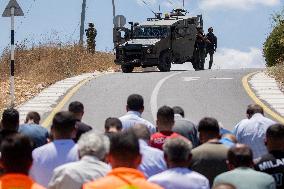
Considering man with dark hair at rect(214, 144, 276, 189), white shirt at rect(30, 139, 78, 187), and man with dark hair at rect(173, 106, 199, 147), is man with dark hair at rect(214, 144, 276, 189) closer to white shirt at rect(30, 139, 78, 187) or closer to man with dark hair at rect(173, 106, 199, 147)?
white shirt at rect(30, 139, 78, 187)

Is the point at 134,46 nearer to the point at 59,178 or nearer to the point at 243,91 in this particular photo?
the point at 243,91

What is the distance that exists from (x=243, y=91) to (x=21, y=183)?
1771 centimetres

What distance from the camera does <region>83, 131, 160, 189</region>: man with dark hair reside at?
5.47 meters

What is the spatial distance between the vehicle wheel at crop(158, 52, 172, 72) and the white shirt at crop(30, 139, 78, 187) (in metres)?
25.7

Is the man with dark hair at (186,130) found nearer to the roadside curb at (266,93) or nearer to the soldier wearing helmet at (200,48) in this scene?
the roadside curb at (266,93)

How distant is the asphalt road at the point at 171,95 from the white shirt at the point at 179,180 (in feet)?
33.3

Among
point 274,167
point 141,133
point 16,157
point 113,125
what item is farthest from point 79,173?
point 113,125

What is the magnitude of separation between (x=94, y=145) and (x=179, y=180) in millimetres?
760

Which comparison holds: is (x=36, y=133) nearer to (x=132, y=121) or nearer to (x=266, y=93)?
(x=132, y=121)

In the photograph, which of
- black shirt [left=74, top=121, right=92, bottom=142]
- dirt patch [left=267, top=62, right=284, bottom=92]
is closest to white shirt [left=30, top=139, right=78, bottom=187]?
black shirt [left=74, top=121, right=92, bottom=142]

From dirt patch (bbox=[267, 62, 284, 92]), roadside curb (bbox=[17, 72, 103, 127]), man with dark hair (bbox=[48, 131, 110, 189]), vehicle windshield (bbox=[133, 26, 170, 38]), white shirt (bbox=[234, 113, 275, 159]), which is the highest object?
vehicle windshield (bbox=[133, 26, 170, 38])

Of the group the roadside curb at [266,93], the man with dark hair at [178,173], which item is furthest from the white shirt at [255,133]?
the roadside curb at [266,93]

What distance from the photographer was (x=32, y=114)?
9.95 metres

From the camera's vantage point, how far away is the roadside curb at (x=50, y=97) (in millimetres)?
19094
